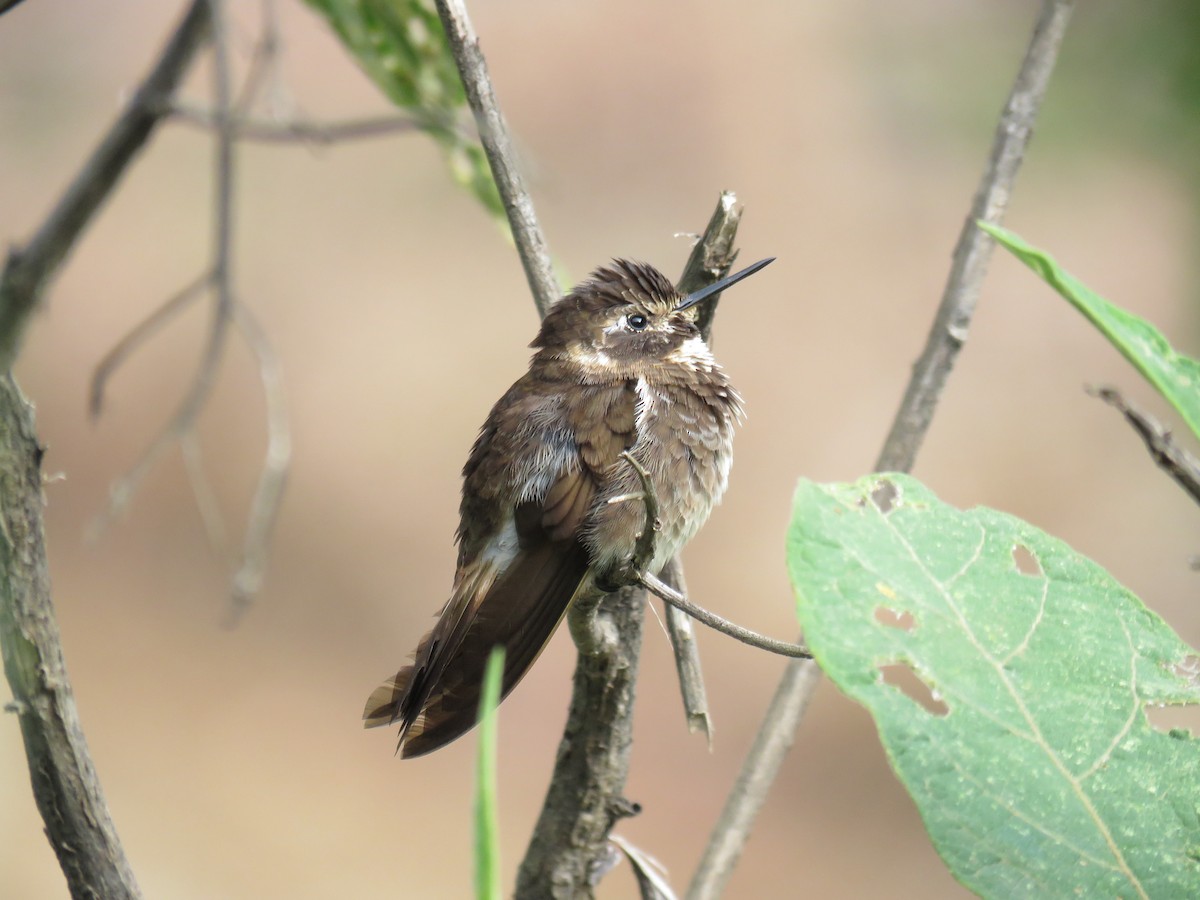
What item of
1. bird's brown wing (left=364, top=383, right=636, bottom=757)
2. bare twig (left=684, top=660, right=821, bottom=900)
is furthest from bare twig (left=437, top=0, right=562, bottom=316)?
bare twig (left=684, top=660, right=821, bottom=900)

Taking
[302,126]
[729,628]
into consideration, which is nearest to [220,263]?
[302,126]

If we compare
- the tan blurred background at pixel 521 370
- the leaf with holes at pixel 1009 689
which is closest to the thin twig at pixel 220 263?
the leaf with holes at pixel 1009 689

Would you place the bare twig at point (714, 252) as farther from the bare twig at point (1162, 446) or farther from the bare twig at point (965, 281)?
the bare twig at point (1162, 446)

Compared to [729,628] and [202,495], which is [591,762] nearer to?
[729,628]

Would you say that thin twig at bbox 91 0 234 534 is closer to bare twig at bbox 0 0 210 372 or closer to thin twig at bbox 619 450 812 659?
bare twig at bbox 0 0 210 372

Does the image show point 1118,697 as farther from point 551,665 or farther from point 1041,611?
point 551,665

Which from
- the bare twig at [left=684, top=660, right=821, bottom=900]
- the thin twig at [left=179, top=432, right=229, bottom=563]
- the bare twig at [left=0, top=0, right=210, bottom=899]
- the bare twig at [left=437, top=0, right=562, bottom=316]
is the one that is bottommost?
the bare twig at [left=0, top=0, right=210, bottom=899]

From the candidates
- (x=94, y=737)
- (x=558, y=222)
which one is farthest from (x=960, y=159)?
(x=94, y=737)

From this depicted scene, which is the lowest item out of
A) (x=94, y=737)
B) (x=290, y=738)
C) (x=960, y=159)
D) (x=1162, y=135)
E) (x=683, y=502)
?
(x=94, y=737)
